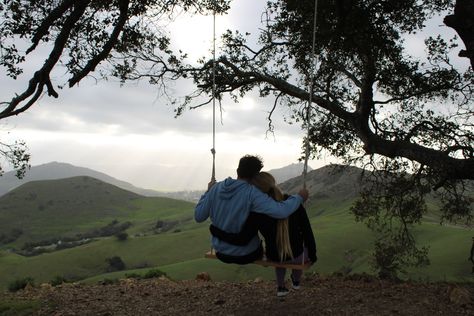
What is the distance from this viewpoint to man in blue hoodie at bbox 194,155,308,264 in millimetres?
5555

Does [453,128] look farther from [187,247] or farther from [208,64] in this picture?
[187,247]

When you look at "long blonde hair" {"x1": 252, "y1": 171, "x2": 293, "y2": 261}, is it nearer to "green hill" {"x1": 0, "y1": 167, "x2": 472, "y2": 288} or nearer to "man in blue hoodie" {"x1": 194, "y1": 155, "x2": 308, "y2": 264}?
"man in blue hoodie" {"x1": 194, "y1": 155, "x2": 308, "y2": 264}

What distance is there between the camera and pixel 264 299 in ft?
24.4

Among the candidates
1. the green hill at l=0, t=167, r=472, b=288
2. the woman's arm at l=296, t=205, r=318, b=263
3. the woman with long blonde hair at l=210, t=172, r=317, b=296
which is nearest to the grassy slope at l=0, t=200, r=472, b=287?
the green hill at l=0, t=167, r=472, b=288

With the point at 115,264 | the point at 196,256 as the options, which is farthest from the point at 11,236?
the point at 196,256

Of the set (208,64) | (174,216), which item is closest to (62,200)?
(174,216)

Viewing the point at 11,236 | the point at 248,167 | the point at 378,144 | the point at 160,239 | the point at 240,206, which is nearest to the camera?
the point at 240,206

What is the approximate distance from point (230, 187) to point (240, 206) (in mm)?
282

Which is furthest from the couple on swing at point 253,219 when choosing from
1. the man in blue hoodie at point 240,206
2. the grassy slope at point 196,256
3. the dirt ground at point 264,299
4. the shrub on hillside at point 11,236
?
the shrub on hillside at point 11,236

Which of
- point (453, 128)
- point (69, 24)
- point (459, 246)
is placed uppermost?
point (69, 24)

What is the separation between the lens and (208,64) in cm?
1067

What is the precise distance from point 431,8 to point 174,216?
16081cm

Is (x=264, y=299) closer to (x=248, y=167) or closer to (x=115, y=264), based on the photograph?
(x=248, y=167)

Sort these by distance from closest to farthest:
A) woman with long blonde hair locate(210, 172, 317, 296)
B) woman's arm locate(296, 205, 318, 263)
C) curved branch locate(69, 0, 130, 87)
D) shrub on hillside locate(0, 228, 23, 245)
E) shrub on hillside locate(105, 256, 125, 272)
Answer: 1. woman with long blonde hair locate(210, 172, 317, 296)
2. woman's arm locate(296, 205, 318, 263)
3. curved branch locate(69, 0, 130, 87)
4. shrub on hillside locate(105, 256, 125, 272)
5. shrub on hillside locate(0, 228, 23, 245)
